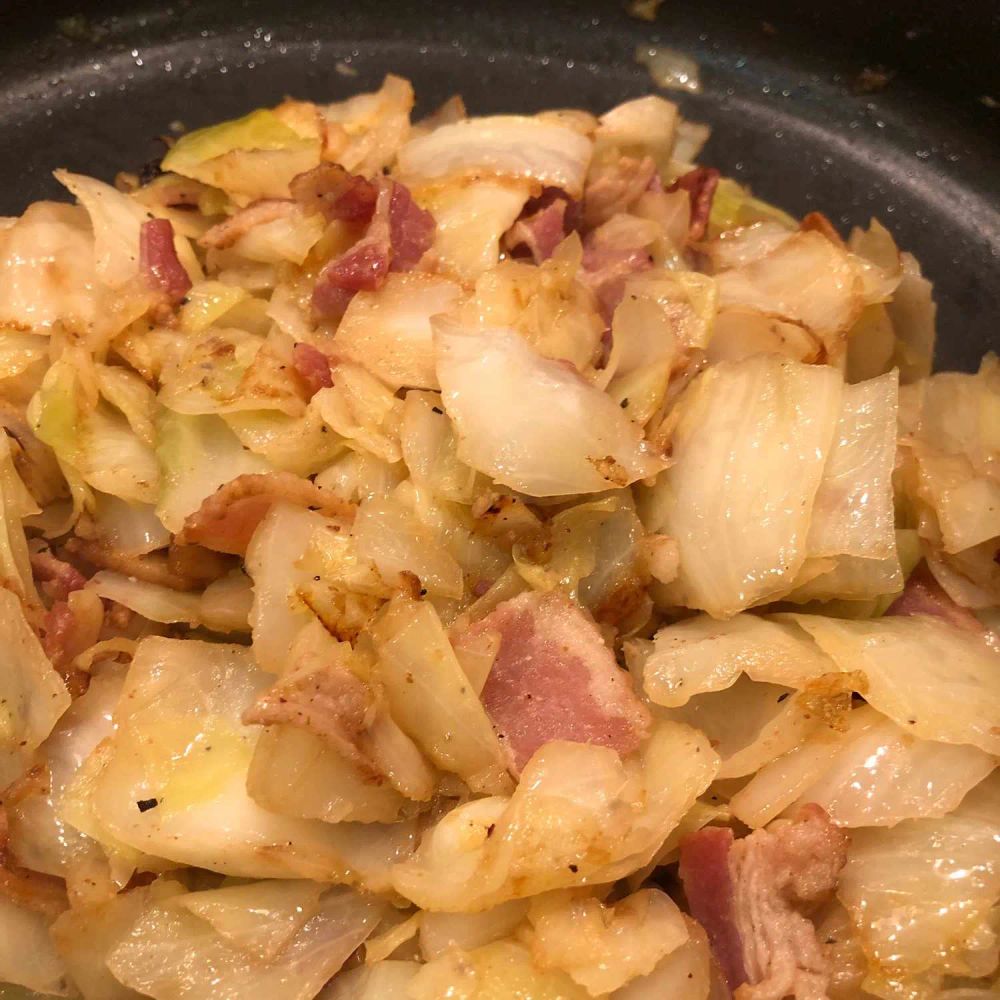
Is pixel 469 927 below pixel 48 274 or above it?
below

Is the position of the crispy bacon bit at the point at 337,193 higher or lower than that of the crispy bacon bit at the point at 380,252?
higher

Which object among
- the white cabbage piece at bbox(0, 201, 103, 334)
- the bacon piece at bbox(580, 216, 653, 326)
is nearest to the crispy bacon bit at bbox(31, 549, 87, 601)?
the white cabbage piece at bbox(0, 201, 103, 334)

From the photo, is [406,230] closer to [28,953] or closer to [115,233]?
[115,233]

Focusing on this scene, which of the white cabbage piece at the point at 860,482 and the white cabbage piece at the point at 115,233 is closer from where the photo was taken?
the white cabbage piece at the point at 860,482

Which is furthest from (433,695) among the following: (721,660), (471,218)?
(471,218)

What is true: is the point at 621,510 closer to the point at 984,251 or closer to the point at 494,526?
the point at 494,526

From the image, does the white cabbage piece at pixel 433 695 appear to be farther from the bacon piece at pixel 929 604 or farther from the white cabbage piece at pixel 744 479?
the bacon piece at pixel 929 604

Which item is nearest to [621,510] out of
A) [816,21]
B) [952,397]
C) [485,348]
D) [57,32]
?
[485,348]

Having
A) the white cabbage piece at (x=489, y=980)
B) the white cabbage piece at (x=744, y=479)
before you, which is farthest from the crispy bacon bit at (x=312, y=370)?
the white cabbage piece at (x=489, y=980)
